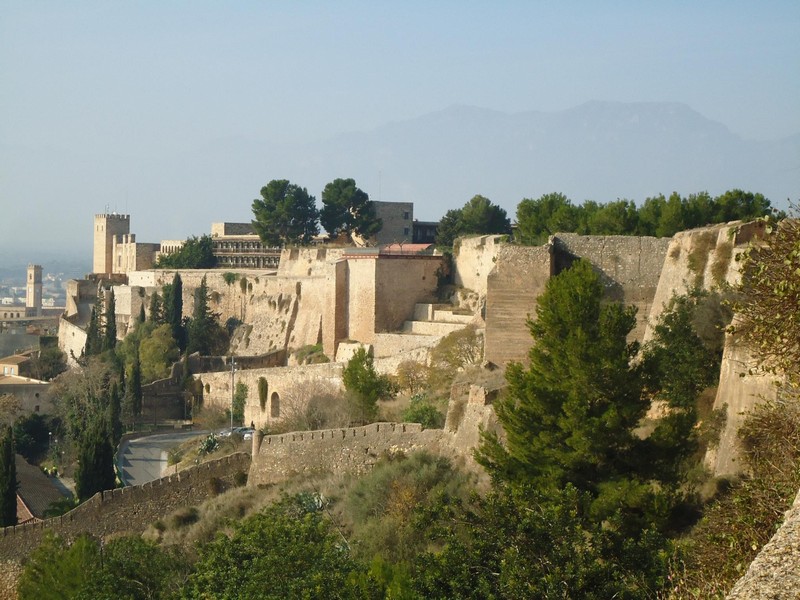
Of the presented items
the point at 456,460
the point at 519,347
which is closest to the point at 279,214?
the point at 519,347

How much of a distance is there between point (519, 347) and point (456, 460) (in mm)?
4803

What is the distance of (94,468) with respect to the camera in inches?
1175

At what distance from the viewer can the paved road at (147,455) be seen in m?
32.2

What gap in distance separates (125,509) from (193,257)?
109 ft

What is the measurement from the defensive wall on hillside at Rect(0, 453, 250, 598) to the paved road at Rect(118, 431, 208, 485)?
225 inches

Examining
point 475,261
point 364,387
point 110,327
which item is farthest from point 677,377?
point 110,327

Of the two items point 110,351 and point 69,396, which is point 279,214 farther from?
point 69,396

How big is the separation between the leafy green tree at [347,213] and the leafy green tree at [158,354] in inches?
307

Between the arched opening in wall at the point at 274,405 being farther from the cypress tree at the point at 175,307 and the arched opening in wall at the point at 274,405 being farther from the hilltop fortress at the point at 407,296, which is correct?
the cypress tree at the point at 175,307

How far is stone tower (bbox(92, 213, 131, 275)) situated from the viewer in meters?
74.2

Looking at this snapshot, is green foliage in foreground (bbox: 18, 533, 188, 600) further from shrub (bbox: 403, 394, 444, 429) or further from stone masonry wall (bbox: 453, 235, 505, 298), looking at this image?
stone masonry wall (bbox: 453, 235, 505, 298)

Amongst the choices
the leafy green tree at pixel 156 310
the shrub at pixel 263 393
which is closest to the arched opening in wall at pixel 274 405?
the shrub at pixel 263 393

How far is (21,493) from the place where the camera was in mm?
31156

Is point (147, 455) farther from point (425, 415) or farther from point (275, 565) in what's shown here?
point (275, 565)
